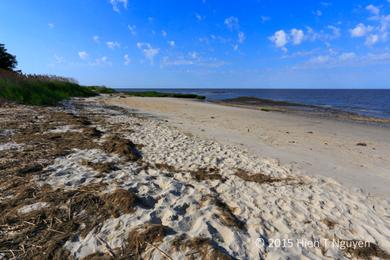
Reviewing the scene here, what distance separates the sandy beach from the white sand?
0.02 m

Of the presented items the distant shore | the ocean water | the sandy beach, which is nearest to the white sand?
the sandy beach

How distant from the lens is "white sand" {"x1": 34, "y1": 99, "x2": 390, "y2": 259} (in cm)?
260

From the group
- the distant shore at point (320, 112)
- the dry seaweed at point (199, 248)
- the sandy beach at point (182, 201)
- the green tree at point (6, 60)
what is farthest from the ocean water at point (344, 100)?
the green tree at point (6, 60)

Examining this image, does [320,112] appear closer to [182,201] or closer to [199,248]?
[182,201]

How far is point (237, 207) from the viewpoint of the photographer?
337 cm

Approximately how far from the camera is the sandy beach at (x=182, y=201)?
8.31ft

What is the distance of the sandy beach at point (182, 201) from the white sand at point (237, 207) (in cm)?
2

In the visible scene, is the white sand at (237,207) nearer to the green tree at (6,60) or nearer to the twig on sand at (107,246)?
the twig on sand at (107,246)

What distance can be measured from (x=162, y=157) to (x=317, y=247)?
356cm

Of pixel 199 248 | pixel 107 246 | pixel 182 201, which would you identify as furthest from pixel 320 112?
pixel 107 246

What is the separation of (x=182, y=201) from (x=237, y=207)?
0.81 metres

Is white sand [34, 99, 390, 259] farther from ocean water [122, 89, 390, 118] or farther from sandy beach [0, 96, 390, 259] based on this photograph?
ocean water [122, 89, 390, 118]

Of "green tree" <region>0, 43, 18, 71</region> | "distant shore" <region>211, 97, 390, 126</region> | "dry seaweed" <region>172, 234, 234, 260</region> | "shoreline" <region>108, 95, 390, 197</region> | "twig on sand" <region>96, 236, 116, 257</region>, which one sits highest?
"green tree" <region>0, 43, 18, 71</region>

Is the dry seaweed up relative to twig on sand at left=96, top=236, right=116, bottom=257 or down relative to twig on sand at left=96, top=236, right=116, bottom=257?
down
